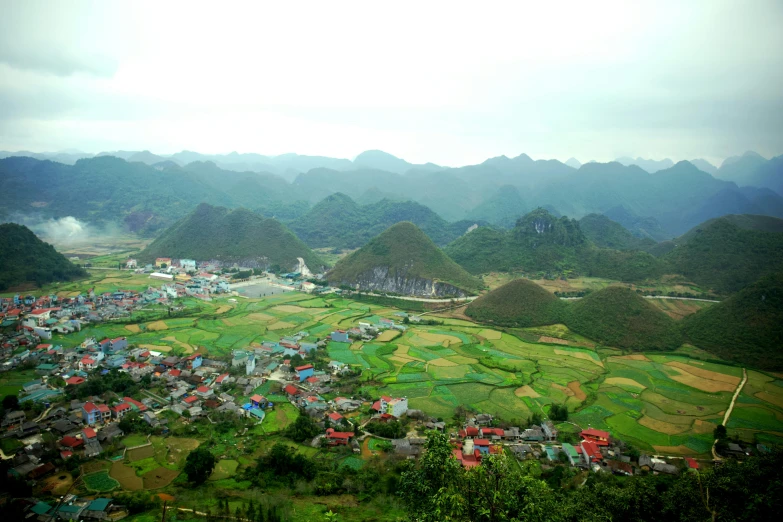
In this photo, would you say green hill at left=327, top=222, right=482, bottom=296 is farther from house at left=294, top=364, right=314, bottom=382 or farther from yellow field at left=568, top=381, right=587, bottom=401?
house at left=294, top=364, right=314, bottom=382

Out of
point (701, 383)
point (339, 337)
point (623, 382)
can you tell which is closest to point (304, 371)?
point (339, 337)

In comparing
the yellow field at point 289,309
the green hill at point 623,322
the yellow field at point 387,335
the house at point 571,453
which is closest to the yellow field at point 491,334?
the green hill at point 623,322

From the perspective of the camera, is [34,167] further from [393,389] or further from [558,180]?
[558,180]

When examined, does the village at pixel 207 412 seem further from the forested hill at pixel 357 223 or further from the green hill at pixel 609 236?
the green hill at pixel 609 236

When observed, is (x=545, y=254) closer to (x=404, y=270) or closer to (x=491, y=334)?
(x=404, y=270)

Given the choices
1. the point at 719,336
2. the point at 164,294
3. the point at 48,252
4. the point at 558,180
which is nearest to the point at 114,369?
the point at 164,294

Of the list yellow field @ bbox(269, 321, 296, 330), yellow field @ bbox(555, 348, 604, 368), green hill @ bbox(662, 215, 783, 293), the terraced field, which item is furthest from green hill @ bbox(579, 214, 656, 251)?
yellow field @ bbox(269, 321, 296, 330)
